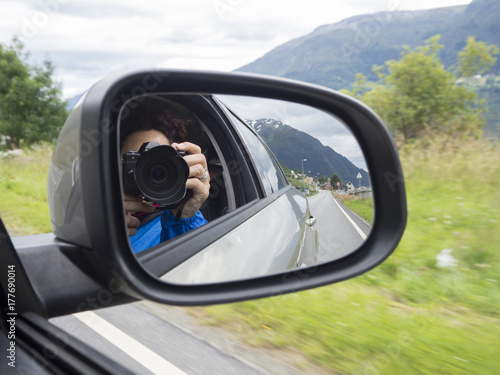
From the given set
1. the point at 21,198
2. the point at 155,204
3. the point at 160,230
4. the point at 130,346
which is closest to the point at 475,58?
the point at 21,198

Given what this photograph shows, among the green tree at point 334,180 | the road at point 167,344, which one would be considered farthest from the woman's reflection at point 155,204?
the road at point 167,344

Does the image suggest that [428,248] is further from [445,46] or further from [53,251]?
[445,46]

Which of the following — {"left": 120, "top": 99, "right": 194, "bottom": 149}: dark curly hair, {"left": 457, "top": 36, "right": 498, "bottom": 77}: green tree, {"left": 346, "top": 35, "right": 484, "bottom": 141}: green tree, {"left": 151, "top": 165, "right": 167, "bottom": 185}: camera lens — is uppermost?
{"left": 457, "top": 36, "right": 498, "bottom": 77}: green tree

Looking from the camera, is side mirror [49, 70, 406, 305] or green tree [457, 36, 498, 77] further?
green tree [457, 36, 498, 77]

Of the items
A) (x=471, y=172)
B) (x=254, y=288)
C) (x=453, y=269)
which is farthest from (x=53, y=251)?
(x=471, y=172)

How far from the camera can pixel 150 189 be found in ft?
4.00

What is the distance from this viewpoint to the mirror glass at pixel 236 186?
1.31m

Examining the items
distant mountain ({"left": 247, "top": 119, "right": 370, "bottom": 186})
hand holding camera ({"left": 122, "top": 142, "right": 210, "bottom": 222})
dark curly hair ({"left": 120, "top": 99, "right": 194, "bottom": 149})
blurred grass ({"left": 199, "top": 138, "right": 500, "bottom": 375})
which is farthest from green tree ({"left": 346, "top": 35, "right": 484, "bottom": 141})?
hand holding camera ({"left": 122, "top": 142, "right": 210, "bottom": 222})

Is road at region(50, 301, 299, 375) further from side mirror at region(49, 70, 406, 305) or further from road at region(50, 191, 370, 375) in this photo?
side mirror at region(49, 70, 406, 305)

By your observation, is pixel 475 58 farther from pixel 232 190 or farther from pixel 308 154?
pixel 308 154

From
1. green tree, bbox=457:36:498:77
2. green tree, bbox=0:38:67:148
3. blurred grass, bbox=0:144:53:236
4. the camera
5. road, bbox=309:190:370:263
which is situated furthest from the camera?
green tree, bbox=0:38:67:148

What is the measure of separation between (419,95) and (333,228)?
13.3m

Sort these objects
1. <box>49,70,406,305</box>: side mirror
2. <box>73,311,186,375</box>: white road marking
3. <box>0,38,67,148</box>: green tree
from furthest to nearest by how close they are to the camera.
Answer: <box>0,38,67,148</box>: green tree < <box>73,311,186,375</box>: white road marking < <box>49,70,406,305</box>: side mirror

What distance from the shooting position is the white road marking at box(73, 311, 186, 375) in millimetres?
2955
